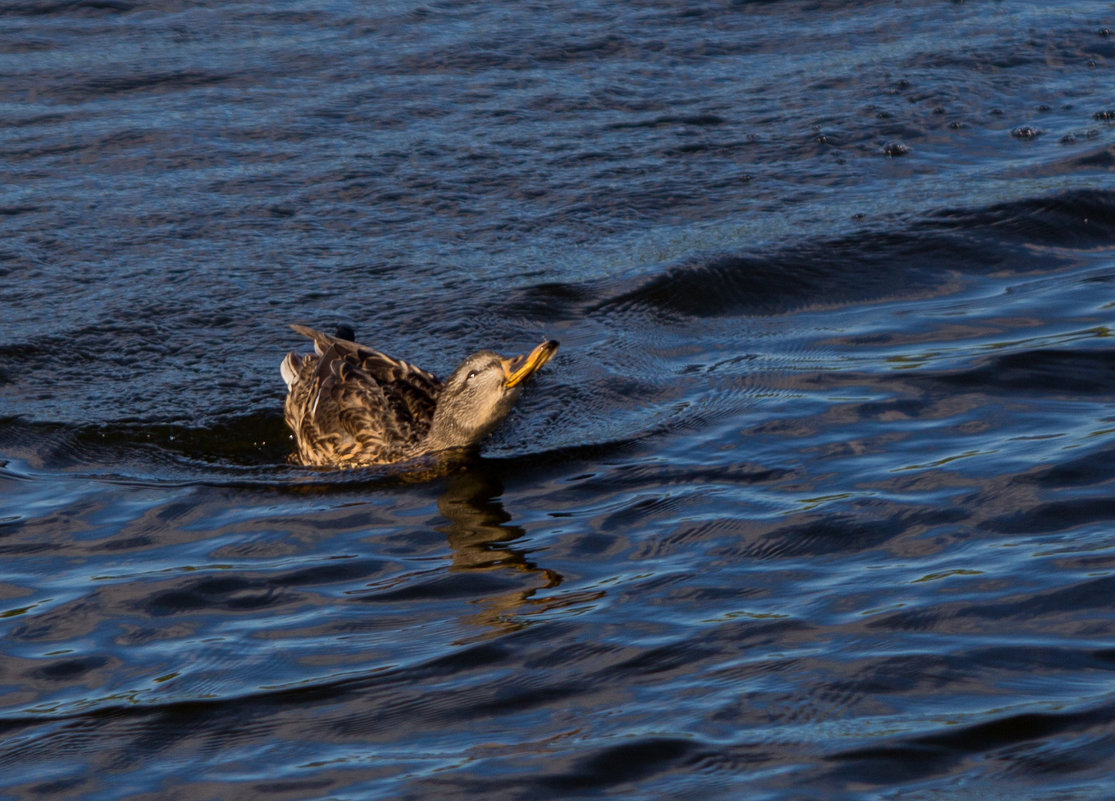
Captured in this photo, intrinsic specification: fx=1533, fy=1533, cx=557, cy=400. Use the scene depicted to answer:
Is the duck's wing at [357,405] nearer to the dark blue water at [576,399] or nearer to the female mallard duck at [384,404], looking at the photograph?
the female mallard duck at [384,404]

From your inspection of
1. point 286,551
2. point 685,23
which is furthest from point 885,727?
point 685,23

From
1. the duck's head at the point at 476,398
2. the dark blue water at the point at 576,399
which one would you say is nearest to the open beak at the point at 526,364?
the duck's head at the point at 476,398

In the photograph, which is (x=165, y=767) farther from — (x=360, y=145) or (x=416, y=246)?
(x=360, y=145)

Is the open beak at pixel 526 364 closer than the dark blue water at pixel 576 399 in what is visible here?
No

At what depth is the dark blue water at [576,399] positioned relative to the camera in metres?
6.17

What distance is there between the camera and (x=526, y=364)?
863cm

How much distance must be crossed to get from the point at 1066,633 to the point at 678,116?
8.20m

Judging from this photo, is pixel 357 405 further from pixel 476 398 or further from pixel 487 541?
pixel 487 541

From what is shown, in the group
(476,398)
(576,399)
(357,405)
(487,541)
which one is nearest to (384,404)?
(357,405)

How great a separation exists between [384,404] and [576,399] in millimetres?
1219

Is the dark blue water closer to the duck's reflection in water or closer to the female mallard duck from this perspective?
the duck's reflection in water

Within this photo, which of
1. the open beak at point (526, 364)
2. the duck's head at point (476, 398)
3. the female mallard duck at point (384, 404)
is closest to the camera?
the open beak at point (526, 364)

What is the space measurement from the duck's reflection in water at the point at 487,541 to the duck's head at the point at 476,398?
0.24m

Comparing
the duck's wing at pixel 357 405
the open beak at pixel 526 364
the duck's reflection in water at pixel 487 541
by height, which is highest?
the open beak at pixel 526 364
